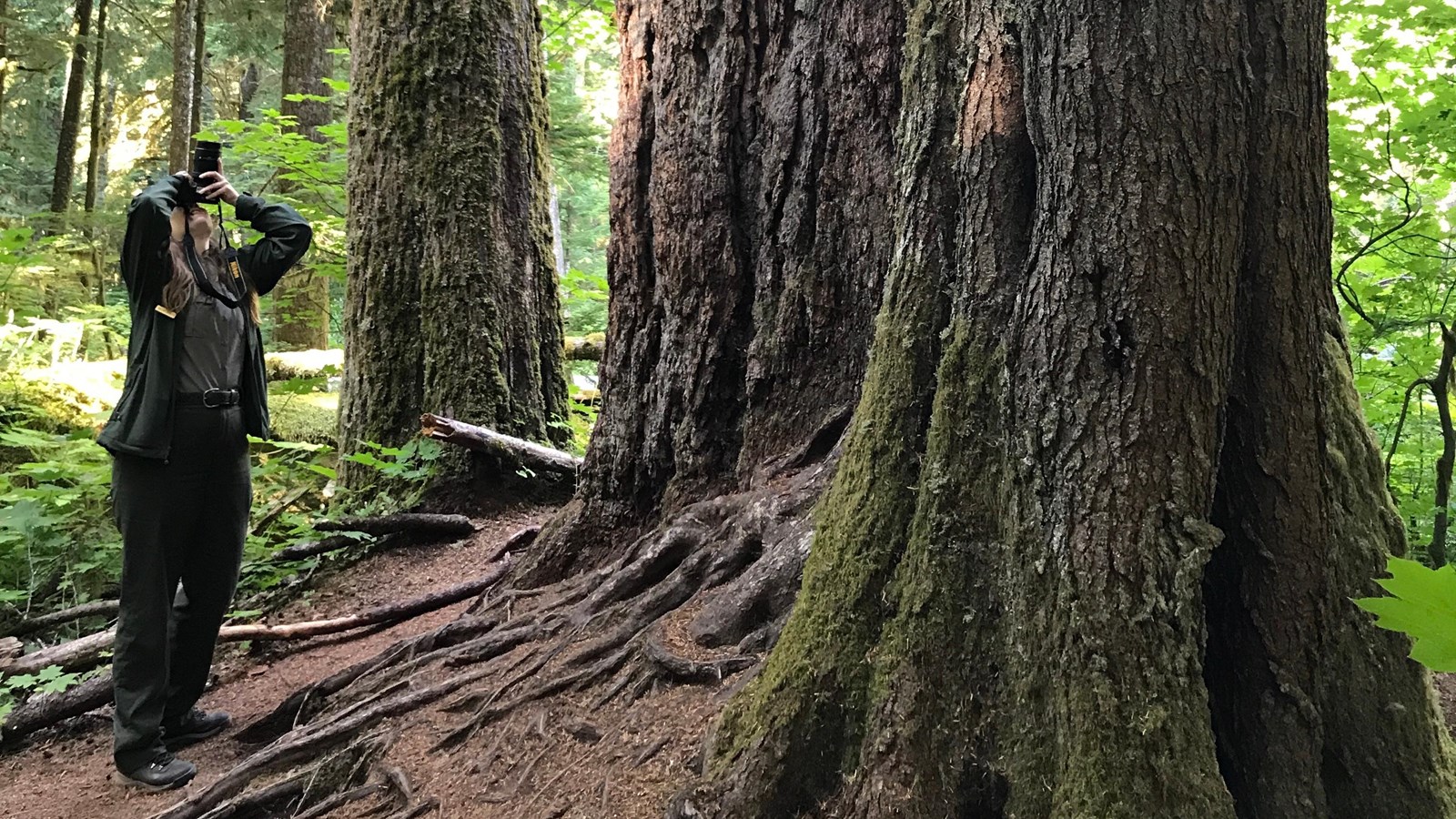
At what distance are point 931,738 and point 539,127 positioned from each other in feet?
19.7

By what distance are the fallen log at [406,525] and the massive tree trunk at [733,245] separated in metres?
1.93

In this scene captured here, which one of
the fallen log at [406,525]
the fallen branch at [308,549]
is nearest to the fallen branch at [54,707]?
the fallen branch at [308,549]

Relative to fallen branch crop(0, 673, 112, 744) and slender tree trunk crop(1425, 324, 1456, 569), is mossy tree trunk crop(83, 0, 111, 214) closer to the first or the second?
fallen branch crop(0, 673, 112, 744)

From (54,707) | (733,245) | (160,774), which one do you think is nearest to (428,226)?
(733,245)

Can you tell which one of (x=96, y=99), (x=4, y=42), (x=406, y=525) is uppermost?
(x=4, y=42)

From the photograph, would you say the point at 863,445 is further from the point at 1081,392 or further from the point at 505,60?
the point at 505,60

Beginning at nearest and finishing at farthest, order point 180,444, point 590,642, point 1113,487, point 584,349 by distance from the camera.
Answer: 1. point 1113,487
2. point 590,642
3. point 180,444
4. point 584,349

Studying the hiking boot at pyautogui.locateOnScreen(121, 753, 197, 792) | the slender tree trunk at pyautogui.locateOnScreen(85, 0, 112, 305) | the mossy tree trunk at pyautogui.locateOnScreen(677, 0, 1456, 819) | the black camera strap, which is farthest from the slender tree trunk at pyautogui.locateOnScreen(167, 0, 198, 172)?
the mossy tree trunk at pyautogui.locateOnScreen(677, 0, 1456, 819)

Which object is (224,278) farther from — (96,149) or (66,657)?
(96,149)

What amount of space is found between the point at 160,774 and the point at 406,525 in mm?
2308

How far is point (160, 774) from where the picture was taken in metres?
3.48

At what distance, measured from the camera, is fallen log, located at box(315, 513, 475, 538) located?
5.65 metres

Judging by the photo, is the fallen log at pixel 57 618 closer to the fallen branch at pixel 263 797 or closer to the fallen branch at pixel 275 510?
the fallen branch at pixel 275 510

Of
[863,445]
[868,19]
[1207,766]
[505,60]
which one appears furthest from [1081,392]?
[505,60]
